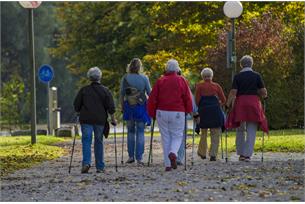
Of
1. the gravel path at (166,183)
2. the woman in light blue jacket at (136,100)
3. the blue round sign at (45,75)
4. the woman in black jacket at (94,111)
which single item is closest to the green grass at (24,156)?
the gravel path at (166,183)

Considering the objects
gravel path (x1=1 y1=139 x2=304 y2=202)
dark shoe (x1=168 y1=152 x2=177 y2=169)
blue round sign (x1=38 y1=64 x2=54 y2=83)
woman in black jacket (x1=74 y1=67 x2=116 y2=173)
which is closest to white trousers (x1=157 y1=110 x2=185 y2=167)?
dark shoe (x1=168 y1=152 x2=177 y2=169)

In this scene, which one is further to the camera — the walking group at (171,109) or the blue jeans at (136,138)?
the blue jeans at (136,138)

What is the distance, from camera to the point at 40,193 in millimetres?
12492

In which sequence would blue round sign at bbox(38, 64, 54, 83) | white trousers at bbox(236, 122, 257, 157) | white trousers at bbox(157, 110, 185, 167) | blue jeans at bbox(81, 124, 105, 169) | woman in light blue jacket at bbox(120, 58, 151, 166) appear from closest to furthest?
white trousers at bbox(157, 110, 185, 167) → blue jeans at bbox(81, 124, 105, 169) → white trousers at bbox(236, 122, 257, 157) → woman in light blue jacket at bbox(120, 58, 151, 166) → blue round sign at bbox(38, 64, 54, 83)

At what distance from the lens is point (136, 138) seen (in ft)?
59.2

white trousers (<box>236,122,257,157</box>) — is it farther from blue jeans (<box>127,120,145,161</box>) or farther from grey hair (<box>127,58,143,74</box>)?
grey hair (<box>127,58,143,74</box>)

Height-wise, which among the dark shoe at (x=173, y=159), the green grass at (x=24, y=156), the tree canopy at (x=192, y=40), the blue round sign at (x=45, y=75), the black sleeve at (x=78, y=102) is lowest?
the green grass at (x=24, y=156)

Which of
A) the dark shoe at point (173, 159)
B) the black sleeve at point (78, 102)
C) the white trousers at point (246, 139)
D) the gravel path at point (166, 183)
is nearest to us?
the gravel path at point (166, 183)

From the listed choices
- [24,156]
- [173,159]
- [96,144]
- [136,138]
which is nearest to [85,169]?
[96,144]

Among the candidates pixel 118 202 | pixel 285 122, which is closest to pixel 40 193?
pixel 118 202

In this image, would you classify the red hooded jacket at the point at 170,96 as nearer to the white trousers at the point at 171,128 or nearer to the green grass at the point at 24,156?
the white trousers at the point at 171,128

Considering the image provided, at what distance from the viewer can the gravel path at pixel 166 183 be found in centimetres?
1152

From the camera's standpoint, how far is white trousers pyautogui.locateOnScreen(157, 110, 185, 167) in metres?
16.1

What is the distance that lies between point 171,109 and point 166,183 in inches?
121
